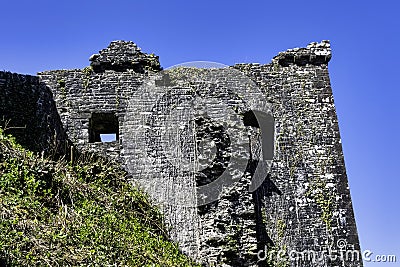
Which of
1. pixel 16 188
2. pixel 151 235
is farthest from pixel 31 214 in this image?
pixel 151 235

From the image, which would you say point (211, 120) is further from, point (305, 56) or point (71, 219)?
point (305, 56)

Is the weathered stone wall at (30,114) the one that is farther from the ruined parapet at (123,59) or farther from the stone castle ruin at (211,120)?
the ruined parapet at (123,59)

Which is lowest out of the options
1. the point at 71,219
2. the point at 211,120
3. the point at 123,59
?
the point at 71,219

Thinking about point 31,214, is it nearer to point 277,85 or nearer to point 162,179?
point 162,179

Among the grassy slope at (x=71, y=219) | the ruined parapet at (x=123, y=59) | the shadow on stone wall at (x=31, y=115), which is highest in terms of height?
the ruined parapet at (x=123, y=59)

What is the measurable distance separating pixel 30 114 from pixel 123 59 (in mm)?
2695

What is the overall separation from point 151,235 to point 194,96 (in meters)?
4.08

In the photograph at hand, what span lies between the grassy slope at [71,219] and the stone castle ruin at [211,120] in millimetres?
777

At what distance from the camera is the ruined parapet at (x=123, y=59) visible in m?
14.2

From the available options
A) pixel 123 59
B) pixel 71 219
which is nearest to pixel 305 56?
pixel 123 59

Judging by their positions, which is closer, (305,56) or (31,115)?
(31,115)

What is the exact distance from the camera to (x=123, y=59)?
1427cm

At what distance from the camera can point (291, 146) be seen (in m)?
13.8

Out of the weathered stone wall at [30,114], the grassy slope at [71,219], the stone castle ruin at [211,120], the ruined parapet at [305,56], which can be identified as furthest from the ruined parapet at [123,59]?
the grassy slope at [71,219]
